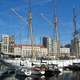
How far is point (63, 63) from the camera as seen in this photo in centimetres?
10662

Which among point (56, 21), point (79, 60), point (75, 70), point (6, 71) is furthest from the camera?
point (56, 21)

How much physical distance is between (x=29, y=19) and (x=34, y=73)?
42982 millimetres

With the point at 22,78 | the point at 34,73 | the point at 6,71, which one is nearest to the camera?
the point at 6,71

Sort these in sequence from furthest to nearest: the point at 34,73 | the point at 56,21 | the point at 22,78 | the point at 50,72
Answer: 1. the point at 56,21
2. the point at 50,72
3. the point at 34,73
4. the point at 22,78

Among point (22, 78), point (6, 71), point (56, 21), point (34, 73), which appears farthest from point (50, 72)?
point (56, 21)

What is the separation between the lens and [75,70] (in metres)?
102

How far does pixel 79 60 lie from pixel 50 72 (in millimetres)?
36598

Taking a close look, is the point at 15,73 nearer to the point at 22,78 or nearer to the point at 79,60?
the point at 22,78

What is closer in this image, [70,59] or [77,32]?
[70,59]

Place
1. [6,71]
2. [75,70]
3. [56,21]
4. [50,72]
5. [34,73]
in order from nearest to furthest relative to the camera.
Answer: [6,71] → [34,73] → [50,72] → [75,70] → [56,21]

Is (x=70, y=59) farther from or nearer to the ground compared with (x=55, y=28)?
nearer to the ground

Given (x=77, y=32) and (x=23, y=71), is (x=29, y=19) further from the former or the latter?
(x=23, y=71)

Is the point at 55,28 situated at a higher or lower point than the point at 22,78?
higher

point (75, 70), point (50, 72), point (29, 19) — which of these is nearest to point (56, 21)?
point (29, 19)
